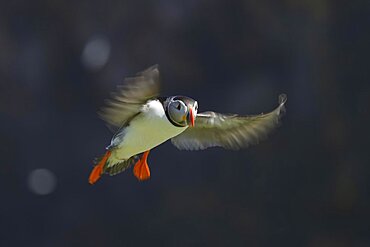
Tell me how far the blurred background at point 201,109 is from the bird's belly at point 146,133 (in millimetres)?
3777

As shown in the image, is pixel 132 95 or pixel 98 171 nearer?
pixel 132 95

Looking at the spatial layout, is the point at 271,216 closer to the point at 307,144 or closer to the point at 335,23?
the point at 307,144

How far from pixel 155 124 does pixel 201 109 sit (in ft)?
12.7

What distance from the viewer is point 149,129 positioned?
3.27m

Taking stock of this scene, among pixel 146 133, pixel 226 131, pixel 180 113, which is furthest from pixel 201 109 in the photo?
pixel 180 113

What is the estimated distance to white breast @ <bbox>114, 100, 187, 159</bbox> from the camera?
10.6 ft

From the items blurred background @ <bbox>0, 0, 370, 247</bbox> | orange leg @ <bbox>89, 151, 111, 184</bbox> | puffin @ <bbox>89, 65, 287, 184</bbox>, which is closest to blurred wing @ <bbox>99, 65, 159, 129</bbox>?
puffin @ <bbox>89, 65, 287, 184</bbox>

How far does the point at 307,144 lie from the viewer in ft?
23.3

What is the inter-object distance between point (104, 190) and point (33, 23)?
130cm

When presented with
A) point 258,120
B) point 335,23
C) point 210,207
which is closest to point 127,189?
point 210,207

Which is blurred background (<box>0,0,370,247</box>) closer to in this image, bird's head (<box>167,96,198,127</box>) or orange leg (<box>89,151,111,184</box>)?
orange leg (<box>89,151,111,184</box>)

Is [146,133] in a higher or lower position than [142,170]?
higher

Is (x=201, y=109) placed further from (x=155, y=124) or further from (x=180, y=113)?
(x=180, y=113)

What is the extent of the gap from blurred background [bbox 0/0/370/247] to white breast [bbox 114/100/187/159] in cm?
379
